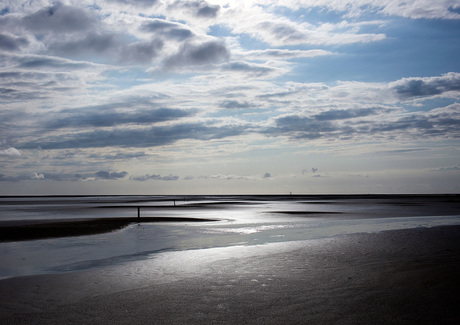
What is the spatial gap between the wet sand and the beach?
0.03 metres

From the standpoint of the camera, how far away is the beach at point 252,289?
8945mm

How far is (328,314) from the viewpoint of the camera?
8.95 m

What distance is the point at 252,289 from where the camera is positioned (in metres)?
11.4

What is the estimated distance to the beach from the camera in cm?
895

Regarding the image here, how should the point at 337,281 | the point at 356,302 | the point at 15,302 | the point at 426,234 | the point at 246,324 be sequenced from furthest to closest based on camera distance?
the point at 426,234, the point at 337,281, the point at 15,302, the point at 356,302, the point at 246,324

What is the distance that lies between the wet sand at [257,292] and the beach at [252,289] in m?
0.03

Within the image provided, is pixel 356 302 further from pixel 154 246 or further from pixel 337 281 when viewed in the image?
pixel 154 246

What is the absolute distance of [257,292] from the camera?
1109cm

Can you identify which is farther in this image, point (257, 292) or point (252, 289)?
point (252, 289)

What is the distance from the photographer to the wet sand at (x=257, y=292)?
890cm

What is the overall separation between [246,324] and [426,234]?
2075 cm

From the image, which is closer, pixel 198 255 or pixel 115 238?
pixel 198 255

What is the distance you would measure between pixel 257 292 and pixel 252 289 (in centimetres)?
38

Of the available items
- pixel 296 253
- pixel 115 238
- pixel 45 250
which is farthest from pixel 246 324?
pixel 115 238
